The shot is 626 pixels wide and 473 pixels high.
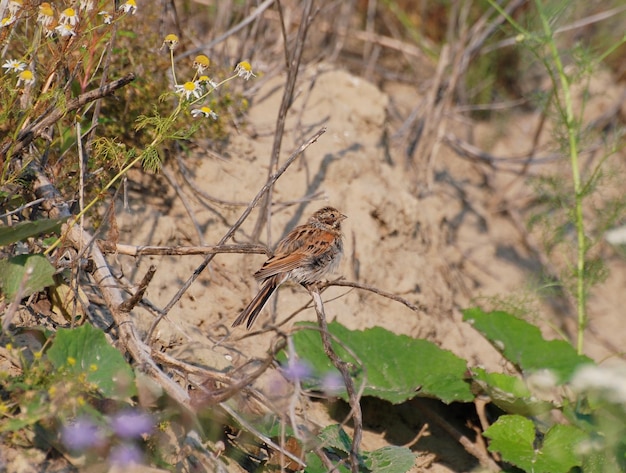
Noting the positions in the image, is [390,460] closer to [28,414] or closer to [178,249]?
[178,249]

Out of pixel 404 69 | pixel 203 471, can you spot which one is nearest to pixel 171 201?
pixel 203 471

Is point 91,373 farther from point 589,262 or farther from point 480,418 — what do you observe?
point 589,262

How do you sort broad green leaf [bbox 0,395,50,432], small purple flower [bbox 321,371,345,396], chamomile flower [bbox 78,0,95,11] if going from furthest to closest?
small purple flower [bbox 321,371,345,396], chamomile flower [bbox 78,0,95,11], broad green leaf [bbox 0,395,50,432]

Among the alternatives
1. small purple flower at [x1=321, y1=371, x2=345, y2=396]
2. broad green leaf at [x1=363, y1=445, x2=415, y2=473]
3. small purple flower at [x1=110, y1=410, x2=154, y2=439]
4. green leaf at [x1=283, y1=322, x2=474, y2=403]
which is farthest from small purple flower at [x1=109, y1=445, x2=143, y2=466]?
green leaf at [x1=283, y1=322, x2=474, y2=403]

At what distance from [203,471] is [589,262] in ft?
12.8

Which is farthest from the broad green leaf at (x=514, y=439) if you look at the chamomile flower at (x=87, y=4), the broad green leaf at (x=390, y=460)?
the chamomile flower at (x=87, y=4)

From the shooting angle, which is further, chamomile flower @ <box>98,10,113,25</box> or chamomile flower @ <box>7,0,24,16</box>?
chamomile flower @ <box>98,10,113,25</box>

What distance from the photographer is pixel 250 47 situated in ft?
23.5

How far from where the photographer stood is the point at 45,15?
3836mm

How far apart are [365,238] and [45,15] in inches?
131

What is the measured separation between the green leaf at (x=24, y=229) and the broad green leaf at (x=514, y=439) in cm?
289

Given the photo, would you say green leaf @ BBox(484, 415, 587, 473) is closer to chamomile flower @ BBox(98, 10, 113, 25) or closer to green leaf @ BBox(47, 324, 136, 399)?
green leaf @ BBox(47, 324, 136, 399)

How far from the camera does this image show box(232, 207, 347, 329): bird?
16.9 ft

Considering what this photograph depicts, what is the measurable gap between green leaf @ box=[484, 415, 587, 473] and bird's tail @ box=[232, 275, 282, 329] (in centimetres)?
160
